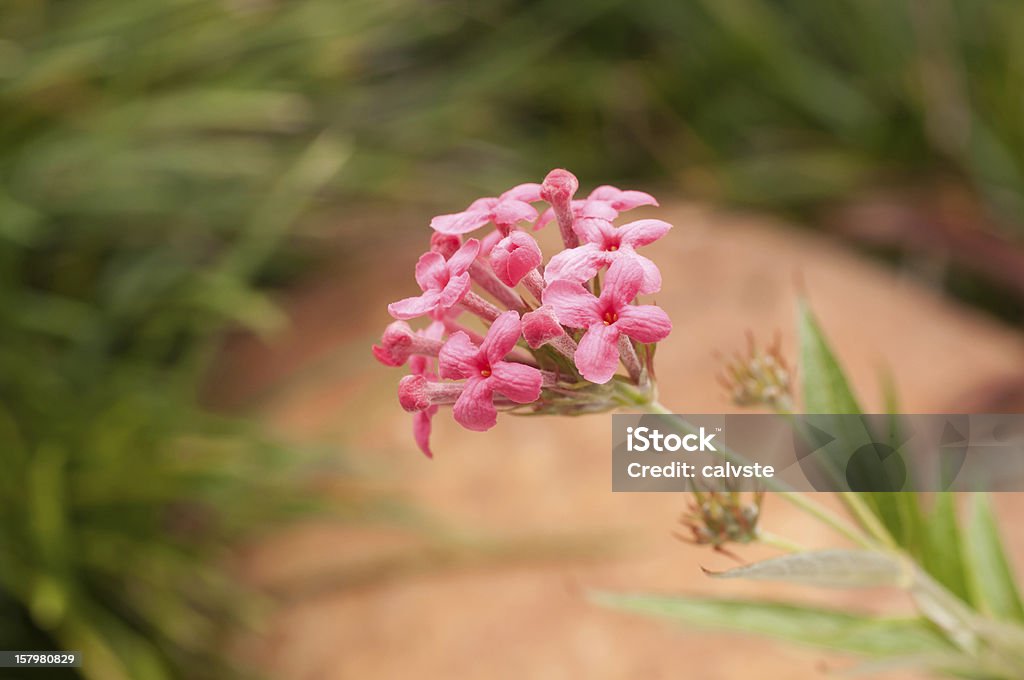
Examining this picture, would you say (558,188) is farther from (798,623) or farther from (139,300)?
(139,300)

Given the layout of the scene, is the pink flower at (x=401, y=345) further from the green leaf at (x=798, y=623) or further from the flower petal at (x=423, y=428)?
the green leaf at (x=798, y=623)

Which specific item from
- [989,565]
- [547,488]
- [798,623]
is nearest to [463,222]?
[798,623]

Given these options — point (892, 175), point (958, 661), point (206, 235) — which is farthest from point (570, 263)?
point (892, 175)

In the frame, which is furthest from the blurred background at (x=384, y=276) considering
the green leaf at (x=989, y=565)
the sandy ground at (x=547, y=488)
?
the green leaf at (x=989, y=565)

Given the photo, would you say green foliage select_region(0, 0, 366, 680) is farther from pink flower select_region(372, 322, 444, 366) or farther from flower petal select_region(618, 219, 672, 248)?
flower petal select_region(618, 219, 672, 248)

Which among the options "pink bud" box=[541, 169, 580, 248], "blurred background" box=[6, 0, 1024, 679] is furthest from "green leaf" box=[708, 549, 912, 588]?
"blurred background" box=[6, 0, 1024, 679]
